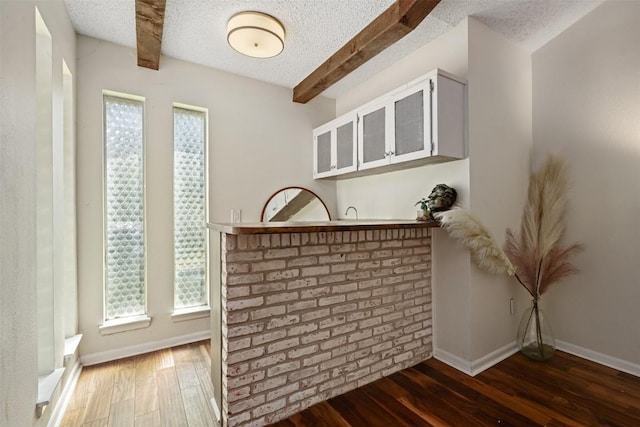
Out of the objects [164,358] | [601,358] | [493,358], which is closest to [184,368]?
[164,358]

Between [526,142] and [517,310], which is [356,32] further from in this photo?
[517,310]

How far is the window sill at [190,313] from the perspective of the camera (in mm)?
2703

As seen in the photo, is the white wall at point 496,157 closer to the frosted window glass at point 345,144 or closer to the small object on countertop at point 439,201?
the small object on countertop at point 439,201

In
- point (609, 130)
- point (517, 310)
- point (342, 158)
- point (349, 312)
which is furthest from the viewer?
point (342, 158)

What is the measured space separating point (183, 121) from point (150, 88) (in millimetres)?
379

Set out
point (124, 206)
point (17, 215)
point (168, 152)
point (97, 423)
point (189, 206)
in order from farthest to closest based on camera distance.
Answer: point (189, 206) → point (168, 152) → point (124, 206) → point (97, 423) → point (17, 215)

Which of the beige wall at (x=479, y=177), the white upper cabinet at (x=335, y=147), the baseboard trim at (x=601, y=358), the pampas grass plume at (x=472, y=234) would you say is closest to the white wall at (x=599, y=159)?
the baseboard trim at (x=601, y=358)

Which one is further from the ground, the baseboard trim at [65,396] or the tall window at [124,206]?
the tall window at [124,206]

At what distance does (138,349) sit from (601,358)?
12.9ft

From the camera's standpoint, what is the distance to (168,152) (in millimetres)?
2709

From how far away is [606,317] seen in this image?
2.32m

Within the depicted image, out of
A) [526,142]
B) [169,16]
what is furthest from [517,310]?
[169,16]

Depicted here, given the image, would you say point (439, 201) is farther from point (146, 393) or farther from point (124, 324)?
point (124, 324)

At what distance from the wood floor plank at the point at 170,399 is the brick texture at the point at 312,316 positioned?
39 centimetres
